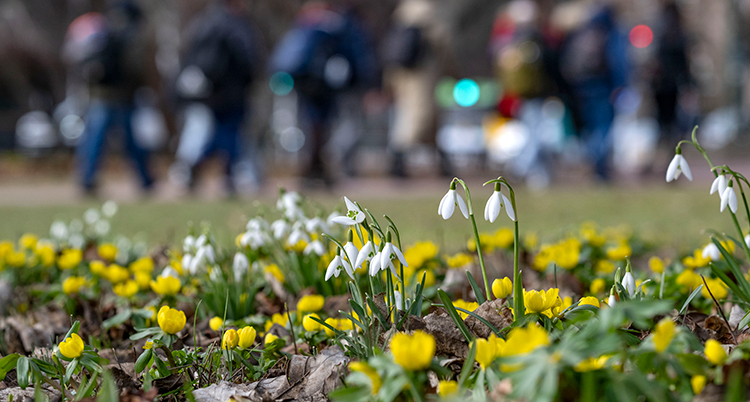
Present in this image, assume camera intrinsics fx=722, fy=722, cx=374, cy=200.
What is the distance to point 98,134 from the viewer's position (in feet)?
25.5

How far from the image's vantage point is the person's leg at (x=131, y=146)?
26.3ft

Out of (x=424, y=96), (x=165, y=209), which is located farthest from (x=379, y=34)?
(x=165, y=209)

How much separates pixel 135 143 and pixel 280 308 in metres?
6.46

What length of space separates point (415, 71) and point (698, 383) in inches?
363

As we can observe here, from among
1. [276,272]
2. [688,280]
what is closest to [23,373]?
[276,272]

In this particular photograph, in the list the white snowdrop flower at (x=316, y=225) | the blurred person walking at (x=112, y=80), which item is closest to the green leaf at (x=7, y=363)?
the white snowdrop flower at (x=316, y=225)

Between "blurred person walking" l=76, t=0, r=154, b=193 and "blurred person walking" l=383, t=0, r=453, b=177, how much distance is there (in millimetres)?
3308

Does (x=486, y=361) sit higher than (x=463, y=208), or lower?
lower

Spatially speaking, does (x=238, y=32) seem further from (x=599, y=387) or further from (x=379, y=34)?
(x=379, y=34)

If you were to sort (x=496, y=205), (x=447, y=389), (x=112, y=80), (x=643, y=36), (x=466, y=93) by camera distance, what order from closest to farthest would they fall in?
(x=447, y=389) → (x=496, y=205) → (x=112, y=80) → (x=643, y=36) → (x=466, y=93)

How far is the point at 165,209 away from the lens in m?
6.61

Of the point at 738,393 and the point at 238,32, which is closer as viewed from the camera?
the point at 738,393

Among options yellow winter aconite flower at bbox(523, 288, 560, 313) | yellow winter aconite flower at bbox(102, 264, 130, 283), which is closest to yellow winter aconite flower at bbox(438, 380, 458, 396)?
yellow winter aconite flower at bbox(523, 288, 560, 313)

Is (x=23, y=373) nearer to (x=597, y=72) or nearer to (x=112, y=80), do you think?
(x=112, y=80)
